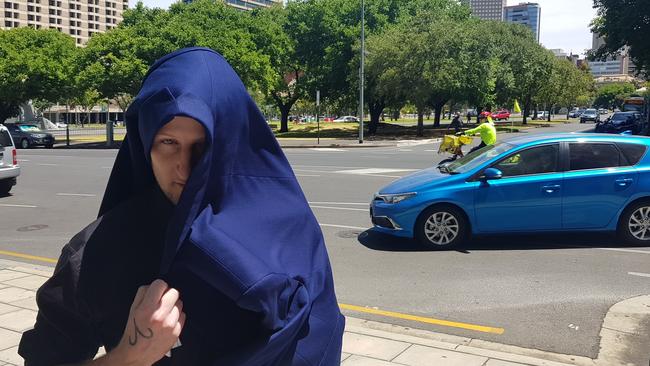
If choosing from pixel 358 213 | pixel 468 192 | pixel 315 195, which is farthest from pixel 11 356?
pixel 315 195

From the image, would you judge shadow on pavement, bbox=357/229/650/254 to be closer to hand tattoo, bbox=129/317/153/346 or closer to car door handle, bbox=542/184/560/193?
car door handle, bbox=542/184/560/193

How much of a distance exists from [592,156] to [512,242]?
5.22ft

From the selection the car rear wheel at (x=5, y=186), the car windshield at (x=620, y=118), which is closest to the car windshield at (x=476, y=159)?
the car rear wheel at (x=5, y=186)

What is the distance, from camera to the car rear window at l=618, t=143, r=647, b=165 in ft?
26.6

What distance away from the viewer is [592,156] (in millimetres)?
8109

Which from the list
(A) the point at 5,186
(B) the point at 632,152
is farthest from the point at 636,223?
(A) the point at 5,186

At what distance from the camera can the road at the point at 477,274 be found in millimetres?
5227

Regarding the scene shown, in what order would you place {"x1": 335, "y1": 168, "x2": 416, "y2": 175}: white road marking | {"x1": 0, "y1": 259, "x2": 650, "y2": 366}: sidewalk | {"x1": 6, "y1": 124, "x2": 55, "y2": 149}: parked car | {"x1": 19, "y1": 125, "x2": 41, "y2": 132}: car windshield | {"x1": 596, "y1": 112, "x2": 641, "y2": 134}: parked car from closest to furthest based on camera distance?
{"x1": 0, "y1": 259, "x2": 650, "y2": 366}: sidewalk → {"x1": 335, "y1": 168, "x2": 416, "y2": 175}: white road marking → {"x1": 6, "y1": 124, "x2": 55, "y2": 149}: parked car → {"x1": 19, "y1": 125, "x2": 41, "y2": 132}: car windshield → {"x1": 596, "y1": 112, "x2": 641, "y2": 134}: parked car

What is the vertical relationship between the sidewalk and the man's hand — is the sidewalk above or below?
below

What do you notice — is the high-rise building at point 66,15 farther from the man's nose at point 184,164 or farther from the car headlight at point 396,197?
the man's nose at point 184,164

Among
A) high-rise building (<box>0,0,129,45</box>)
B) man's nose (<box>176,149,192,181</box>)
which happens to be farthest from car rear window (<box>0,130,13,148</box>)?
high-rise building (<box>0,0,129,45</box>)

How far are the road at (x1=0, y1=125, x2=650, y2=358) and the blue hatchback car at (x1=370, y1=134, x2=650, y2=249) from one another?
29cm

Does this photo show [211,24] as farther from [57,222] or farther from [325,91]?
[57,222]

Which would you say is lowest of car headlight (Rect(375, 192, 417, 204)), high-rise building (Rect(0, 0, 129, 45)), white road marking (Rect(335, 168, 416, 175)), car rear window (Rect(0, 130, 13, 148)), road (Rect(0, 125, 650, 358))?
road (Rect(0, 125, 650, 358))
